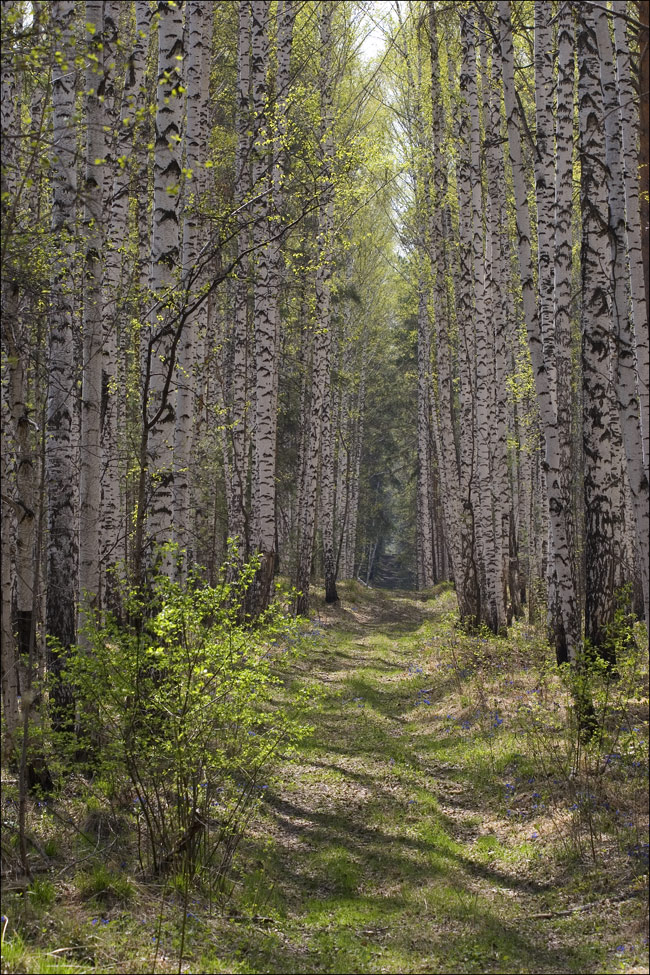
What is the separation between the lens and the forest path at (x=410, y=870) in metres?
4.56

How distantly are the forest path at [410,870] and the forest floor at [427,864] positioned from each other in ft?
0.05

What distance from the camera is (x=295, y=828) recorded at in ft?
21.9

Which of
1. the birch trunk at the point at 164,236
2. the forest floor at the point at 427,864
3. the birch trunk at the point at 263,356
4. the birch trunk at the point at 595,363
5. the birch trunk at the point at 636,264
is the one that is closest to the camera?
the forest floor at the point at 427,864

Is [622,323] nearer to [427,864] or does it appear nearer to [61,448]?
[427,864]

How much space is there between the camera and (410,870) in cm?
587

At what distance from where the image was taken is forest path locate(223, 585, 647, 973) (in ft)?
15.0

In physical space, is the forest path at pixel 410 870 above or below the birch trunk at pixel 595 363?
below

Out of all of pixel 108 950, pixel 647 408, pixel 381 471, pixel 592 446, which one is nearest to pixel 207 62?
pixel 592 446

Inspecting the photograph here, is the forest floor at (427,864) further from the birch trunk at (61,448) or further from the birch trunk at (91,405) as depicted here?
the birch trunk at (61,448)

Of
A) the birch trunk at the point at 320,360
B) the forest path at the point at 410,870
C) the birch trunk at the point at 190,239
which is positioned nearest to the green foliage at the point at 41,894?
the forest path at the point at 410,870

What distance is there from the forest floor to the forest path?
0.6 inches

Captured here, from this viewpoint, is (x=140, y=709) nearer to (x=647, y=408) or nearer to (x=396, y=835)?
(x=396, y=835)

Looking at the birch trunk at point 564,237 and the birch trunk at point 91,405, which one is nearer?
the birch trunk at point 91,405

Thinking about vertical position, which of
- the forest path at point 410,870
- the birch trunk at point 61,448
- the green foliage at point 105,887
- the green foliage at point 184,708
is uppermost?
the birch trunk at point 61,448
